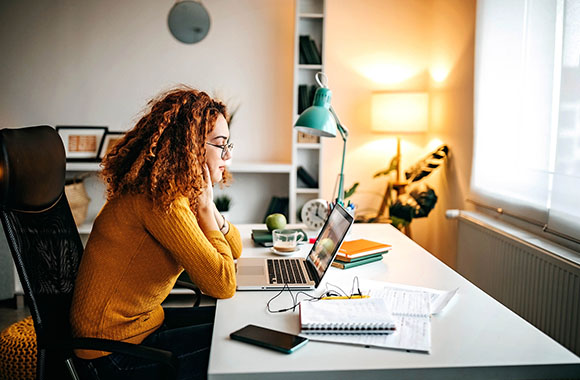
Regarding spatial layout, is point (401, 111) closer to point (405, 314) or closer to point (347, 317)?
point (405, 314)

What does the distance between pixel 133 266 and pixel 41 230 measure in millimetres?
294

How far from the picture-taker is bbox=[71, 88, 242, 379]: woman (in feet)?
4.76

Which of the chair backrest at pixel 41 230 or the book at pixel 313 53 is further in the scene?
the book at pixel 313 53

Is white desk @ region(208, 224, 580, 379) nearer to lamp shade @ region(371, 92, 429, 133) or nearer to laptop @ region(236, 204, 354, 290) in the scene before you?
laptop @ region(236, 204, 354, 290)

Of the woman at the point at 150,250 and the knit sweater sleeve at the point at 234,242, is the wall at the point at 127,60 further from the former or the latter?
the woman at the point at 150,250

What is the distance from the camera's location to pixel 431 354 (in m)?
1.18

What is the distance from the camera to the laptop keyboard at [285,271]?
66.9 inches

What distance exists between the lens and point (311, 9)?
3.68 metres

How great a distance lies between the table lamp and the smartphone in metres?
2.55

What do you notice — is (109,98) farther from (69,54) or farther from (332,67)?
(332,67)

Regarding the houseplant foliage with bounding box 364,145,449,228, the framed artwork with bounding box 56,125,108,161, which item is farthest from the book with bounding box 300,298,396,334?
the framed artwork with bounding box 56,125,108,161

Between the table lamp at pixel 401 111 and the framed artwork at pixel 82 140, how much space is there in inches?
77.2

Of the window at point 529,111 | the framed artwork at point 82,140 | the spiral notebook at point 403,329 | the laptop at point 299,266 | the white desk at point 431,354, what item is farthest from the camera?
the framed artwork at point 82,140

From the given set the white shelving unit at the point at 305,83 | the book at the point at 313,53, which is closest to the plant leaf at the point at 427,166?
the white shelving unit at the point at 305,83
